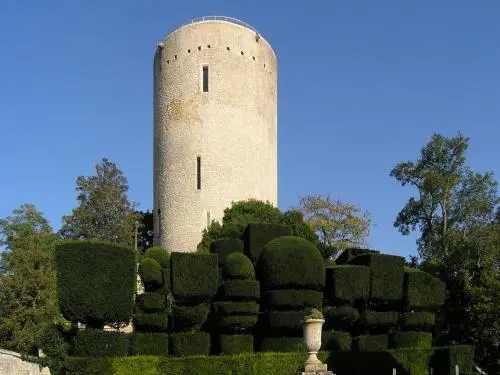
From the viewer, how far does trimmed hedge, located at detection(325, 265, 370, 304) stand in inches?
975

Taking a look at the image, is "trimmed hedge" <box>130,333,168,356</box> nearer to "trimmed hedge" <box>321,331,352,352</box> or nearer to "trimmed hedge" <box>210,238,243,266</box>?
"trimmed hedge" <box>210,238,243,266</box>

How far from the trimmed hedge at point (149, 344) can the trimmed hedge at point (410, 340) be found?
8603 mm

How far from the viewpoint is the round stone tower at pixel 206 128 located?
37.4 m

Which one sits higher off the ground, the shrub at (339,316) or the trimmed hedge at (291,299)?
the trimmed hedge at (291,299)

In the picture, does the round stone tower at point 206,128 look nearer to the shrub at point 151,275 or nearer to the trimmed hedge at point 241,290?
the shrub at point 151,275

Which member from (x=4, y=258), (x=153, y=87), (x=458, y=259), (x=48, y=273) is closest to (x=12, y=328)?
(x=48, y=273)

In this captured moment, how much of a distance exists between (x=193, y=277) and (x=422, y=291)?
900 cm

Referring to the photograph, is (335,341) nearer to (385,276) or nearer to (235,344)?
(385,276)

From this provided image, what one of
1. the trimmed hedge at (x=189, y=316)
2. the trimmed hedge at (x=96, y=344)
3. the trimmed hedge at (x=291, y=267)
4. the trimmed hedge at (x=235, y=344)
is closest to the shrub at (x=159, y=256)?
the trimmed hedge at (x=189, y=316)

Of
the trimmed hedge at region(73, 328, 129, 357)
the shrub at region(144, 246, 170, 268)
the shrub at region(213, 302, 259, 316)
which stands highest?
the shrub at region(144, 246, 170, 268)

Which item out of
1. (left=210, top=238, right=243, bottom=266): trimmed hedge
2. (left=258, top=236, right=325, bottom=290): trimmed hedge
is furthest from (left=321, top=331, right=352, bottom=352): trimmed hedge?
(left=210, top=238, right=243, bottom=266): trimmed hedge

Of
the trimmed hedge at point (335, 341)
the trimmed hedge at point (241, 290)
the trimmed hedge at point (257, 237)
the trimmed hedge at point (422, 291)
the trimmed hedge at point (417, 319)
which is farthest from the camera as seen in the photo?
the trimmed hedge at point (257, 237)

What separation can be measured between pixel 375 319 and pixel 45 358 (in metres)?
11.6

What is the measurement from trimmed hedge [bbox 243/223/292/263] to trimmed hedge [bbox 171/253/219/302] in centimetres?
402
